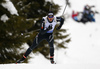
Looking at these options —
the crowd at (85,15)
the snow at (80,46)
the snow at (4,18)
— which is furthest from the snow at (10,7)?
the crowd at (85,15)

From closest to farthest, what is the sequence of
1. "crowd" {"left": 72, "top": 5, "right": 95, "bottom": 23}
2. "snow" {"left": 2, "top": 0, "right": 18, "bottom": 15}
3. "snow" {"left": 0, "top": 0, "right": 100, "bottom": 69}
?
1. "snow" {"left": 2, "top": 0, "right": 18, "bottom": 15}
2. "snow" {"left": 0, "top": 0, "right": 100, "bottom": 69}
3. "crowd" {"left": 72, "top": 5, "right": 95, "bottom": 23}

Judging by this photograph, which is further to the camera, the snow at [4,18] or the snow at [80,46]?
the snow at [80,46]

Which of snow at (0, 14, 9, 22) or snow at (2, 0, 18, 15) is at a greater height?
snow at (2, 0, 18, 15)

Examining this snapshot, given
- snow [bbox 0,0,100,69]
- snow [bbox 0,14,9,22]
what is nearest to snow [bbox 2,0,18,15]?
snow [bbox 0,14,9,22]

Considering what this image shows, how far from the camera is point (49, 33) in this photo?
5.03 metres

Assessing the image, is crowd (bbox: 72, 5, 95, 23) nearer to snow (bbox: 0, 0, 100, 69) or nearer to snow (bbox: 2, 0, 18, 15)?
snow (bbox: 0, 0, 100, 69)

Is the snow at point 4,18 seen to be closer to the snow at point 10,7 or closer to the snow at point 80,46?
the snow at point 10,7

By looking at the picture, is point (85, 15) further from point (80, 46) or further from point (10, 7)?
point (10, 7)

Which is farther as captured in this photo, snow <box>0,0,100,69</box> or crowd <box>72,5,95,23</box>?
crowd <box>72,5,95,23</box>

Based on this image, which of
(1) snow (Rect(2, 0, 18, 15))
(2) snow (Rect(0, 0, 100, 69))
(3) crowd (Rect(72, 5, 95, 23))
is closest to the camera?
(1) snow (Rect(2, 0, 18, 15))

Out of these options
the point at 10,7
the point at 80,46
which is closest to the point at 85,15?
the point at 80,46

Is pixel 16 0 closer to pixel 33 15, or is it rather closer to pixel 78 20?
pixel 33 15

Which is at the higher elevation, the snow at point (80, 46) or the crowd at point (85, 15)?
the crowd at point (85, 15)

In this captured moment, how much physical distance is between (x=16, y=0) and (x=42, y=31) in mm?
3220
